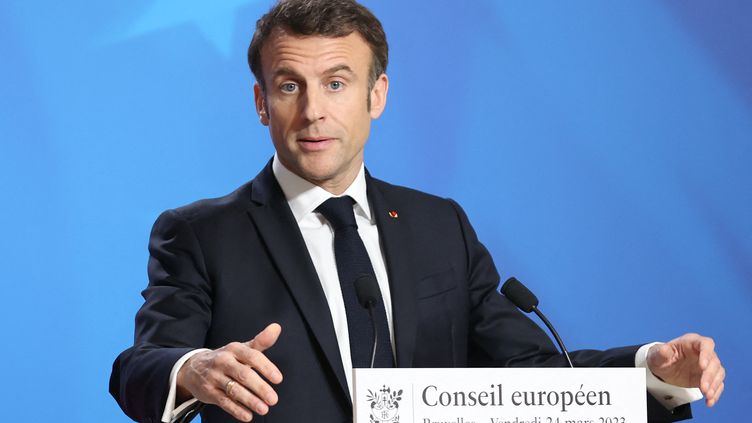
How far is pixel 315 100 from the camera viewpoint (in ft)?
7.46

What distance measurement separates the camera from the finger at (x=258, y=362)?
1585 mm

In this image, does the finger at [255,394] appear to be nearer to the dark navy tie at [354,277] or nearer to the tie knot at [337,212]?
the dark navy tie at [354,277]

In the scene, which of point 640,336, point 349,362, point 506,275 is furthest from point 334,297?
point 640,336

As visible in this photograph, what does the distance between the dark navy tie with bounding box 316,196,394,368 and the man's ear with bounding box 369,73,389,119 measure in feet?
0.79

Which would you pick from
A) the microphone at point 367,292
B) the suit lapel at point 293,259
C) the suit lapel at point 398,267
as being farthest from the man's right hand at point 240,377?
the suit lapel at point 398,267

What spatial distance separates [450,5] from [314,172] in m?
1.60

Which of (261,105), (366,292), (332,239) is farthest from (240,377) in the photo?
(261,105)

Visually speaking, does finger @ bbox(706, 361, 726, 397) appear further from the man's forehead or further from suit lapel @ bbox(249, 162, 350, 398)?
the man's forehead

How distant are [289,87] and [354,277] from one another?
1.49 feet

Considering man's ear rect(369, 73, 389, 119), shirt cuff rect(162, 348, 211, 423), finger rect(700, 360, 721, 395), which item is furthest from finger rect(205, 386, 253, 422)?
man's ear rect(369, 73, 389, 119)

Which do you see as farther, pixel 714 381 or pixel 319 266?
pixel 319 266

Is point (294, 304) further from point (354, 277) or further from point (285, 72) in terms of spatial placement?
point (285, 72)

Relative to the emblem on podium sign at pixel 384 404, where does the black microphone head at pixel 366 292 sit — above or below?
above

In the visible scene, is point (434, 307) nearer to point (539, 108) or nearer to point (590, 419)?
point (590, 419)
